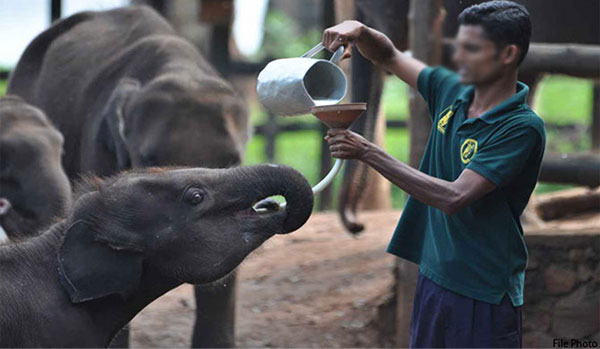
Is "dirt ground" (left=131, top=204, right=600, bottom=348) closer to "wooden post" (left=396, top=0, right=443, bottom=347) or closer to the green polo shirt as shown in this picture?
"wooden post" (left=396, top=0, right=443, bottom=347)

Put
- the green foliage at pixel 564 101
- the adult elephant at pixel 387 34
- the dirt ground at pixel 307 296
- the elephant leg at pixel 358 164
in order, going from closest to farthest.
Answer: the dirt ground at pixel 307 296
the adult elephant at pixel 387 34
the elephant leg at pixel 358 164
the green foliage at pixel 564 101

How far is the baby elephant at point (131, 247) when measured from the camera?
10.9 ft

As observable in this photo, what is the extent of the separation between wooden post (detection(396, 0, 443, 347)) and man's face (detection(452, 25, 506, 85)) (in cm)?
200

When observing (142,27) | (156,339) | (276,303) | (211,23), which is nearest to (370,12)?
(142,27)

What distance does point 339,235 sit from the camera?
26.8ft

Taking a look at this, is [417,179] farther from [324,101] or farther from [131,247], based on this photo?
[131,247]

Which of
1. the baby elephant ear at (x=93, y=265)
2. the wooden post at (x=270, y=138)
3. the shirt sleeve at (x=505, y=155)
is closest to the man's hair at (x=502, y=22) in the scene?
the shirt sleeve at (x=505, y=155)

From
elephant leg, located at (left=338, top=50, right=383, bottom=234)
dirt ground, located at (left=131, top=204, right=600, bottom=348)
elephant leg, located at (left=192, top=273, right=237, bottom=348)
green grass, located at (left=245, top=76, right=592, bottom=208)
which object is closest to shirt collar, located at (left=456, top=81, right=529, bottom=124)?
dirt ground, located at (left=131, top=204, right=600, bottom=348)

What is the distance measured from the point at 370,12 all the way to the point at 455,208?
10.2ft

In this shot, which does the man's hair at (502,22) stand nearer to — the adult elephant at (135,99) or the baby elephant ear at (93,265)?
the baby elephant ear at (93,265)

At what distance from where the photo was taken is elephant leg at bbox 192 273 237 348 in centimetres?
528

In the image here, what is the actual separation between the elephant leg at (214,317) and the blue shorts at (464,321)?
193cm

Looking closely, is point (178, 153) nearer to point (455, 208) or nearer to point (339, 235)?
point (455, 208)

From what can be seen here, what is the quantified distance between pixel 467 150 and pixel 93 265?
4.24 ft
